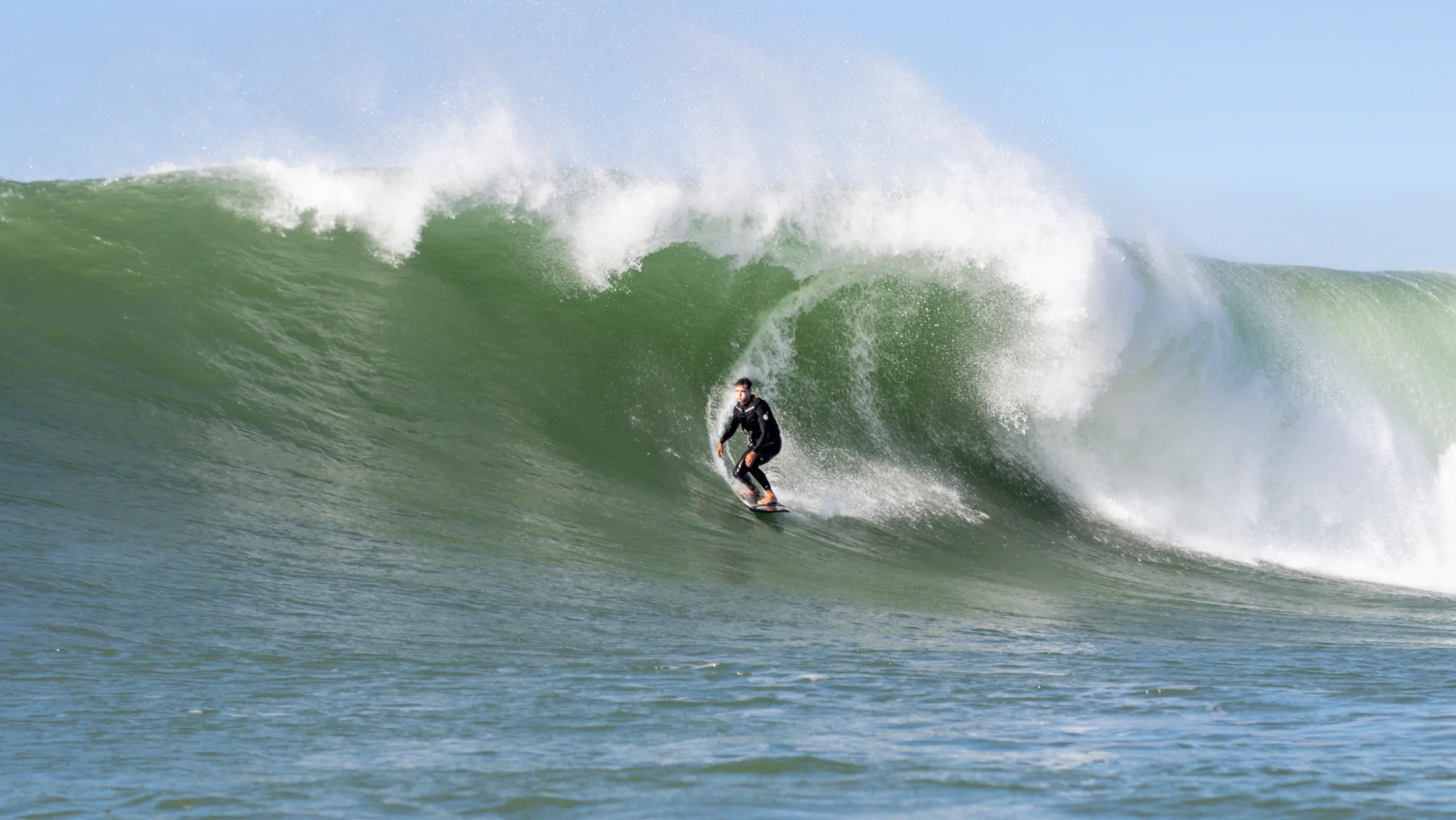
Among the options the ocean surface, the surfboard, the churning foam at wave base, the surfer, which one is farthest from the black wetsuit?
the churning foam at wave base

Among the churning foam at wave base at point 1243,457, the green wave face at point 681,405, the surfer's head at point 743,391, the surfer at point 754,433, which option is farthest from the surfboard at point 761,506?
the churning foam at wave base at point 1243,457

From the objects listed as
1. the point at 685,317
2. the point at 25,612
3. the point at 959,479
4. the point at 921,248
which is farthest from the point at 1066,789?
the point at 921,248

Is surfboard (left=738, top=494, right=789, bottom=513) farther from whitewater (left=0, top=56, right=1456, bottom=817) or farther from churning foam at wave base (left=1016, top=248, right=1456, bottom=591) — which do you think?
churning foam at wave base (left=1016, top=248, right=1456, bottom=591)

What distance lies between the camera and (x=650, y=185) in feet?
42.6

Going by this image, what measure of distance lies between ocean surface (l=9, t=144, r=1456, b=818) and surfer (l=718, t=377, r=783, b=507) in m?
0.33

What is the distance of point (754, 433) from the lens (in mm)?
9547

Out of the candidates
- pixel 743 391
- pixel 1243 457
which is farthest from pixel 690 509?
pixel 1243 457

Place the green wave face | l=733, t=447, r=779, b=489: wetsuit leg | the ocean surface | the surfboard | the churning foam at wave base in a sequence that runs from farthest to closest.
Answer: the churning foam at wave base → l=733, t=447, r=779, b=489: wetsuit leg → the surfboard → the green wave face → the ocean surface

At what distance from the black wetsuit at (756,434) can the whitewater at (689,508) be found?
0.93 ft

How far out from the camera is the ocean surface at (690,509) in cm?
377

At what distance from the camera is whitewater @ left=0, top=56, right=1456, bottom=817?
3.79 meters

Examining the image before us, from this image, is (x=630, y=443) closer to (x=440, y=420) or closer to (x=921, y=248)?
(x=440, y=420)

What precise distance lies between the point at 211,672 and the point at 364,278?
7305 millimetres

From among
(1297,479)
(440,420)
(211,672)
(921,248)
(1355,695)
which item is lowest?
(211,672)
